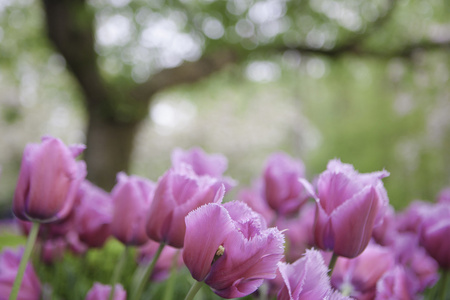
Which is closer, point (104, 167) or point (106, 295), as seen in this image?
point (106, 295)

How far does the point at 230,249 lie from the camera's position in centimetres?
54

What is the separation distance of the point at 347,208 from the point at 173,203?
25cm

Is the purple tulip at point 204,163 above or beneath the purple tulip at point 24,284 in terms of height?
above

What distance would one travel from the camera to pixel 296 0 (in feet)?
17.1

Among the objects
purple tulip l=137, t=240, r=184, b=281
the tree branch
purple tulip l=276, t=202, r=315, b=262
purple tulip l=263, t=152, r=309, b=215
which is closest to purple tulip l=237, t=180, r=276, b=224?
purple tulip l=276, t=202, r=315, b=262

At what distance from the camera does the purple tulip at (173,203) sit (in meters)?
0.64

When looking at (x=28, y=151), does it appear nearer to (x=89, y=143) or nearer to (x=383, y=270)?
(x=383, y=270)

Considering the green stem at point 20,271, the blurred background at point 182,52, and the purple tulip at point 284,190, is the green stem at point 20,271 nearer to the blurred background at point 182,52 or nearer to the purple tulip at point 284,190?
the purple tulip at point 284,190

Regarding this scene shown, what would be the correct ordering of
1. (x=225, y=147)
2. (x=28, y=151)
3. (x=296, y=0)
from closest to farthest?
(x=28, y=151), (x=296, y=0), (x=225, y=147)

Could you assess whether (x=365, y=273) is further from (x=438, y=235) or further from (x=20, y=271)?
(x=20, y=271)

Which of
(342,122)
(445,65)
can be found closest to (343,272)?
(445,65)

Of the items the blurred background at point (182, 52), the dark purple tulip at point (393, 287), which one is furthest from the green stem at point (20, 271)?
the blurred background at point (182, 52)

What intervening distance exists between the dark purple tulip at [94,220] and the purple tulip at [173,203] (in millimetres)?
289

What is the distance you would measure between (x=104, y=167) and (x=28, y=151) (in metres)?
5.91
